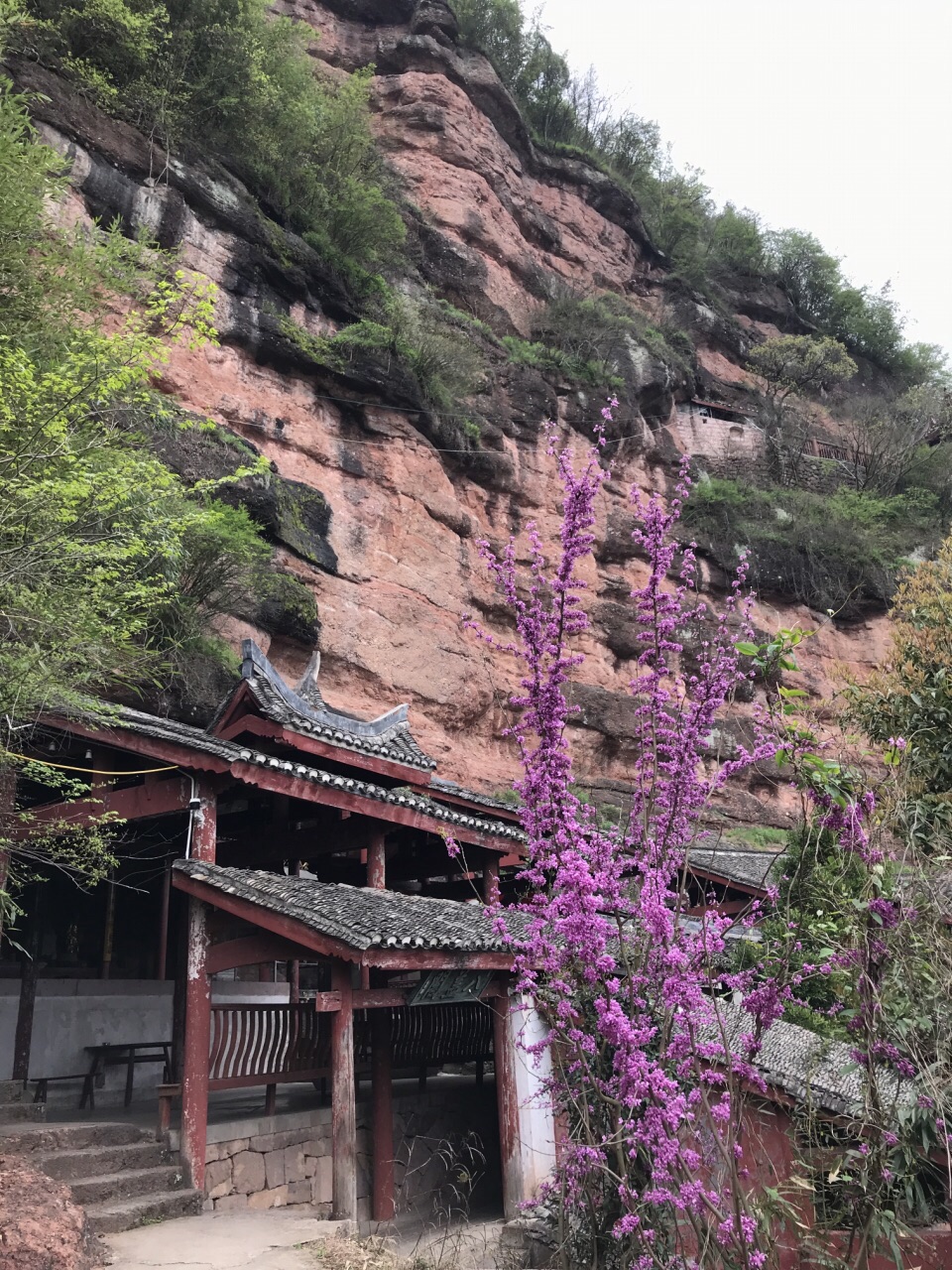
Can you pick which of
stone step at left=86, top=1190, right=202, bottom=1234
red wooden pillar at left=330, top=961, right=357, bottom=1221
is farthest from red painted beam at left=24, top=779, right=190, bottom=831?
stone step at left=86, top=1190, right=202, bottom=1234

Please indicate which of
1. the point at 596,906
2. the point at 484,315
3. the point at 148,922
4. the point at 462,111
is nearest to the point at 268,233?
the point at 484,315

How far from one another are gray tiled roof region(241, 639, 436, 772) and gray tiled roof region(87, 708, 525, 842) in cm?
57

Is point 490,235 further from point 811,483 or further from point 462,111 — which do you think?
point 811,483

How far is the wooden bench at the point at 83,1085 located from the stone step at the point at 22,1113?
1.18 metres

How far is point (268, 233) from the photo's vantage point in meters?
21.2

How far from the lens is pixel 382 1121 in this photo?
10.5 meters

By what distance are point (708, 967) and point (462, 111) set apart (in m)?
31.9

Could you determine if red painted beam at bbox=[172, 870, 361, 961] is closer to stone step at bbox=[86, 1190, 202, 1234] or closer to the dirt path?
the dirt path

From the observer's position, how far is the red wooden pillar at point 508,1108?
10289 mm

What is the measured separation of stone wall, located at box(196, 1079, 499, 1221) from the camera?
940cm

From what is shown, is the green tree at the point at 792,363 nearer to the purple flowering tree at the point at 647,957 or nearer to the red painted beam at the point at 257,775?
the red painted beam at the point at 257,775

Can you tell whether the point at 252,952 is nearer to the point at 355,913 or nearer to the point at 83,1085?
the point at 355,913

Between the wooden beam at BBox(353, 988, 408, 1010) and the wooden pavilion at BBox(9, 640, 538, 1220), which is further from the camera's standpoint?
the wooden beam at BBox(353, 988, 408, 1010)

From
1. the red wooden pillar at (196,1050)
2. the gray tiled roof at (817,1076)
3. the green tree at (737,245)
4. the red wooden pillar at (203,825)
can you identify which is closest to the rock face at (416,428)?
the red wooden pillar at (203,825)
